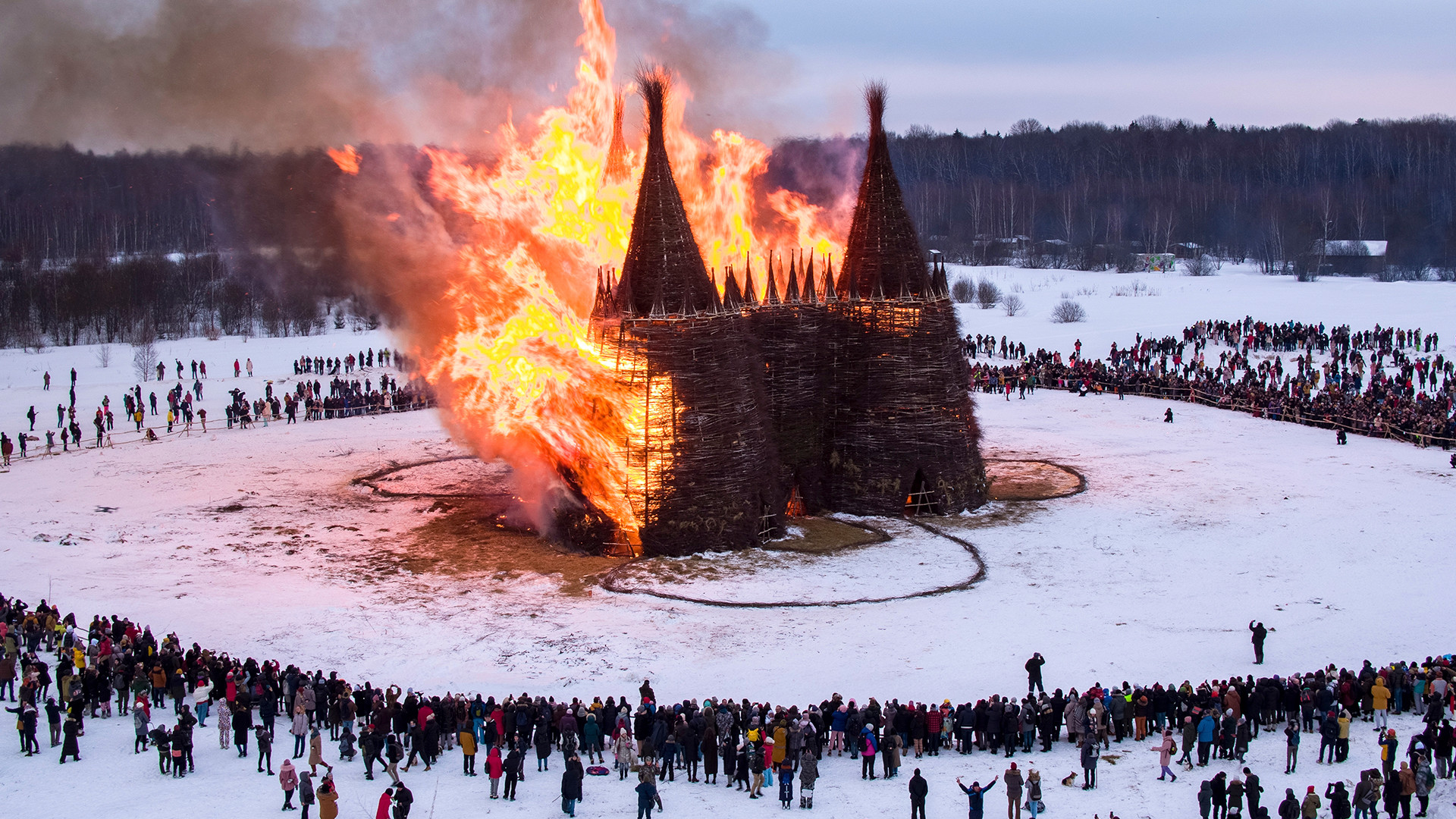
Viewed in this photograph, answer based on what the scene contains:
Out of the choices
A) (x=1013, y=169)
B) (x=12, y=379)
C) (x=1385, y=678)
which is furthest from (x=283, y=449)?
(x=1013, y=169)

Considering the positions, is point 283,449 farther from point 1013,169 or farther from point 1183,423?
point 1013,169

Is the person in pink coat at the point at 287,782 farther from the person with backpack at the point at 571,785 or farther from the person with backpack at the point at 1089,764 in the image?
the person with backpack at the point at 1089,764

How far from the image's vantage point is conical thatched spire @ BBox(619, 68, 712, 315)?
29703 millimetres

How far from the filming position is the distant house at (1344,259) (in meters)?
98.8

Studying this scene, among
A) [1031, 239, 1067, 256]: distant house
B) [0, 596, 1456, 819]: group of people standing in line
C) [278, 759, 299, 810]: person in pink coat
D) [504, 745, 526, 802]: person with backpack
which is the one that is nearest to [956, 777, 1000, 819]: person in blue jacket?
[0, 596, 1456, 819]: group of people standing in line

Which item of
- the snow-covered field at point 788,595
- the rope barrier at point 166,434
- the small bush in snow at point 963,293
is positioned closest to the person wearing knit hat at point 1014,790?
the snow-covered field at point 788,595

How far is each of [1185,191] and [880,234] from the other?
99.4 meters

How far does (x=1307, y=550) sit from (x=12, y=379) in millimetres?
59161

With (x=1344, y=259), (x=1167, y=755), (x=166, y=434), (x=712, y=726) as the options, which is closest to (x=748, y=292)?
(x=712, y=726)

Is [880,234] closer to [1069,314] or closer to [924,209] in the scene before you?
[1069,314]

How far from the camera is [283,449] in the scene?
45562 mm

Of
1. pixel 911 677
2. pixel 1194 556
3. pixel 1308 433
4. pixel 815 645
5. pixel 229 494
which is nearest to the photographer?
pixel 911 677

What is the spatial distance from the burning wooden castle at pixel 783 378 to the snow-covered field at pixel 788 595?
169cm

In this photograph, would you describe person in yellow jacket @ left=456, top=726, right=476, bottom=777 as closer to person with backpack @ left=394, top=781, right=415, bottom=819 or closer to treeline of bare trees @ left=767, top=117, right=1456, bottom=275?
person with backpack @ left=394, top=781, right=415, bottom=819
